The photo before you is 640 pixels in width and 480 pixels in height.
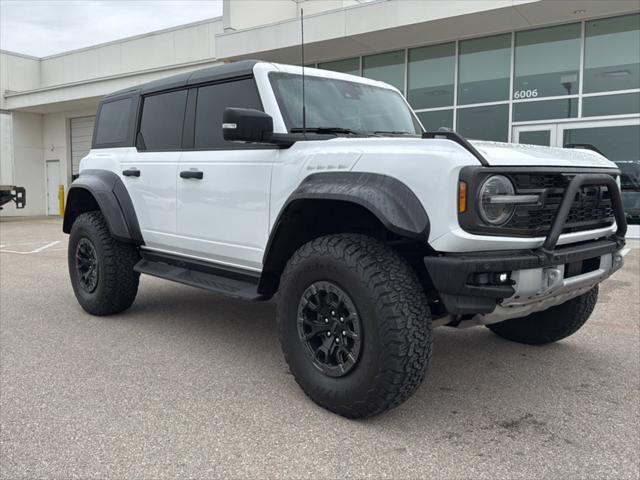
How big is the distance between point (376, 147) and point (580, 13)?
10099mm

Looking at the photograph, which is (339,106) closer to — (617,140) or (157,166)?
(157,166)

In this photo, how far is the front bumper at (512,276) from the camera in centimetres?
262

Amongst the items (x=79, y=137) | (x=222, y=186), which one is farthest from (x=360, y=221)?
(x=79, y=137)

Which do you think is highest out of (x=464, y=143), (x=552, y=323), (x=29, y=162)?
(x=29, y=162)

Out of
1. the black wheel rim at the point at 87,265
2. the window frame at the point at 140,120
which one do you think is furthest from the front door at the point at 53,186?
the window frame at the point at 140,120

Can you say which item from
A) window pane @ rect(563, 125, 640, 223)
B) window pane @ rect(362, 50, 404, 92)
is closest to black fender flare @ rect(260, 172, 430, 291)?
window pane @ rect(563, 125, 640, 223)

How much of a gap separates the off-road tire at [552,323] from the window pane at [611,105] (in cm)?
865

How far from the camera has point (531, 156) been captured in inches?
114

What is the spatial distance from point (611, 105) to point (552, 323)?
8834 millimetres

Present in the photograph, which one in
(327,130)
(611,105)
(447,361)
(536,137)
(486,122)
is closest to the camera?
(327,130)

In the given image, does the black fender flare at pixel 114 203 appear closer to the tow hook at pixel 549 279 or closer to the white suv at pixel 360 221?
the white suv at pixel 360 221

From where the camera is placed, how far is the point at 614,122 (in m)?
11.1

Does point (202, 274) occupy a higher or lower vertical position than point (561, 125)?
lower

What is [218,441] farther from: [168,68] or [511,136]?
[168,68]
